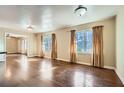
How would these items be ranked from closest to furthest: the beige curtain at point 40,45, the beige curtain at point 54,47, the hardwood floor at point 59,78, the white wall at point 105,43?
1. the hardwood floor at point 59,78
2. the white wall at point 105,43
3. the beige curtain at point 54,47
4. the beige curtain at point 40,45

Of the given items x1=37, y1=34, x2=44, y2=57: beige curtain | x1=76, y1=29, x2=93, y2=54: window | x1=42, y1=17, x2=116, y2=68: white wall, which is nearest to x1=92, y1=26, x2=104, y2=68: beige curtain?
x1=42, y1=17, x2=116, y2=68: white wall

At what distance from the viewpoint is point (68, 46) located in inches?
302

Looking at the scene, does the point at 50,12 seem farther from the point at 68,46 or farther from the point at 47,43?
the point at 47,43

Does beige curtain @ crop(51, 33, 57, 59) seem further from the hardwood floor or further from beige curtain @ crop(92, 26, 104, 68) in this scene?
the hardwood floor

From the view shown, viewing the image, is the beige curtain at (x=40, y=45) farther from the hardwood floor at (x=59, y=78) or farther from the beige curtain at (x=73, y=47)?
the hardwood floor at (x=59, y=78)

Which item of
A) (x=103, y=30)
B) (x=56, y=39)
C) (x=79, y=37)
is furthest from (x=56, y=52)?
(x=103, y=30)

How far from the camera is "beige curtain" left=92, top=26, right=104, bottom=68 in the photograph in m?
5.59

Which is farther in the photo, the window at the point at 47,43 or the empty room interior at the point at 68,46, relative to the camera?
the window at the point at 47,43

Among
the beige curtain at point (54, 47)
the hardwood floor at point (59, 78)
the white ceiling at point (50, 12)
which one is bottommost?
the hardwood floor at point (59, 78)

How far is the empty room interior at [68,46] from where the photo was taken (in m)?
3.56

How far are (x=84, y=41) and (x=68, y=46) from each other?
1.34m

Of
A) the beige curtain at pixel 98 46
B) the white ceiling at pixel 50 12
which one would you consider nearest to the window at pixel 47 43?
the white ceiling at pixel 50 12

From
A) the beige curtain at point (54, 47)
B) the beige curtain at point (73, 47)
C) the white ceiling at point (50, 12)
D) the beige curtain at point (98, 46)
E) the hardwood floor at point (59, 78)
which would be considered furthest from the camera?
the beige curtain at point (54, 47)

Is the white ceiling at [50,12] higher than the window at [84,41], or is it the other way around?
the white ceiling at [50,12]
